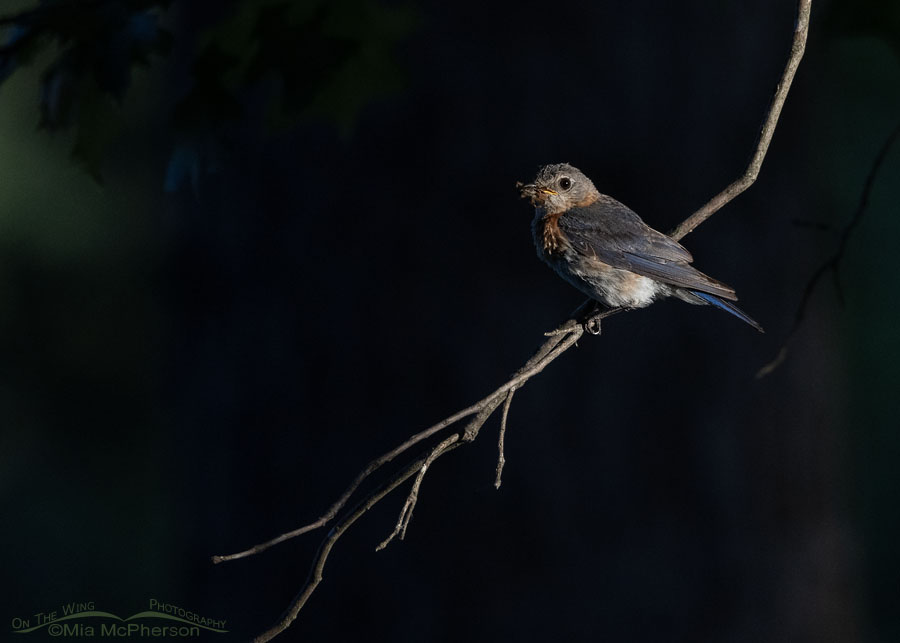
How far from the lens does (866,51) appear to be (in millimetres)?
10070

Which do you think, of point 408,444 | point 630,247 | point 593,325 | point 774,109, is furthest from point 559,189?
point 408,444

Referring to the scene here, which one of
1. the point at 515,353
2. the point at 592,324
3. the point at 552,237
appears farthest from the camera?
the point at 515,353

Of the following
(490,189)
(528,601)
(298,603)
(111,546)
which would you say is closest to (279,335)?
(490,189)

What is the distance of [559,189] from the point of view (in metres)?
3.24

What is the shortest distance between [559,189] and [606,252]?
0.27 metres

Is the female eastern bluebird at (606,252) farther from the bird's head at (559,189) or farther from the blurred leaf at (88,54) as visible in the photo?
the blurred leaf at (88,54)

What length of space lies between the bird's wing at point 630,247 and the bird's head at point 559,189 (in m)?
0.04

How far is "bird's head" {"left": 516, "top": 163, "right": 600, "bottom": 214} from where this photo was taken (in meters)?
3.10

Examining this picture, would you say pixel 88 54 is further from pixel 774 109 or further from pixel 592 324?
pixel 774 109

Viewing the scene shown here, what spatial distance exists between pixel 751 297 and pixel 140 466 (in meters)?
9.28

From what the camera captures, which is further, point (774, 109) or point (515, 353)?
point (515, 353)

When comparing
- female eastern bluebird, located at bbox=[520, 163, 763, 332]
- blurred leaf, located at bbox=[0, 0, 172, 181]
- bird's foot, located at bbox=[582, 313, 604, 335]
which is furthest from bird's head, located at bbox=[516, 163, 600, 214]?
blurred leaf, located at bbox=[0, 0, 172, 181]

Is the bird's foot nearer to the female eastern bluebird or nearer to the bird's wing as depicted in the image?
the female eastern bluebird

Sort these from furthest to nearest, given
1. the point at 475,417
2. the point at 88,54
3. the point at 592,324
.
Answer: the point at 592,324
the point at 88,54
the point at 475,417
